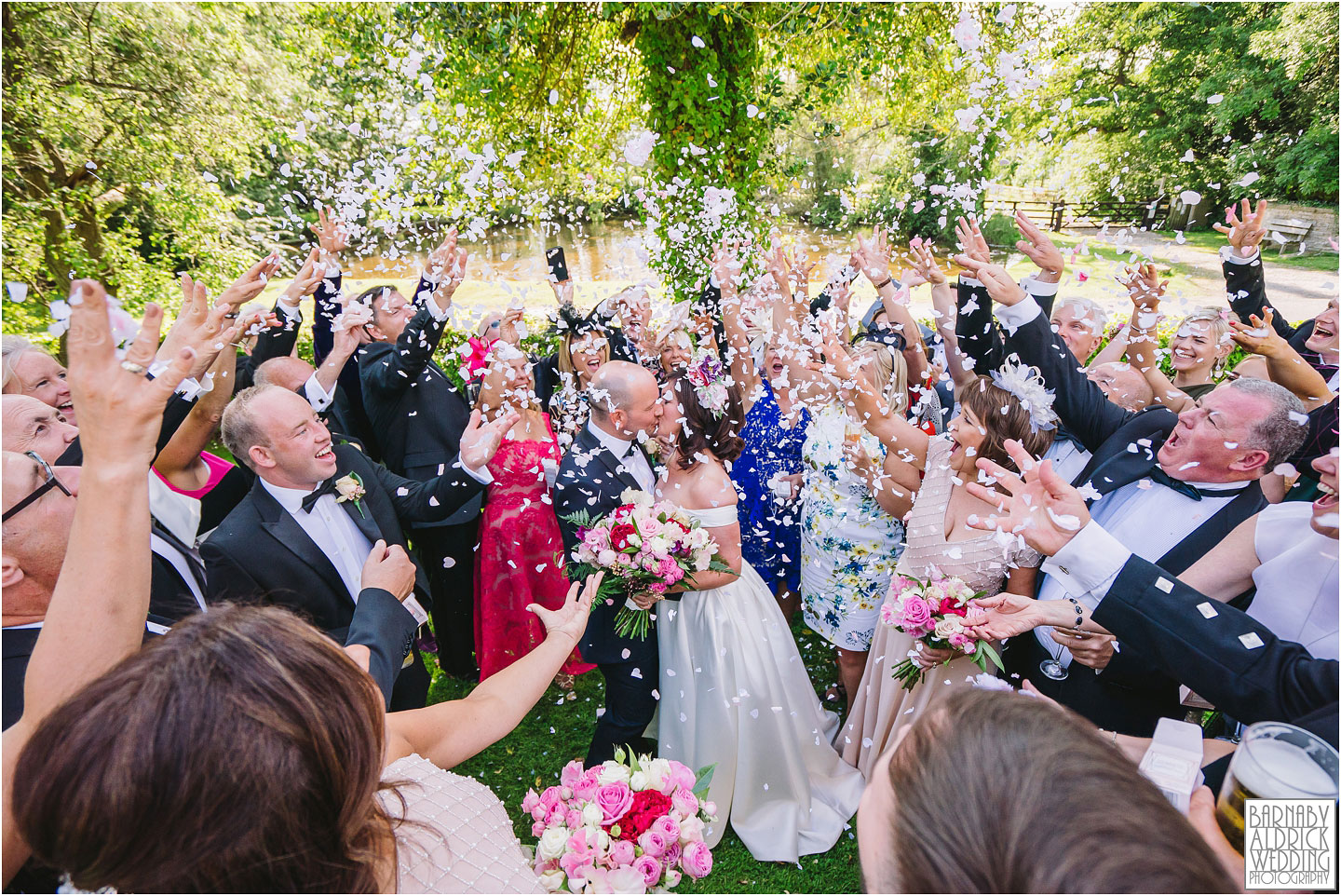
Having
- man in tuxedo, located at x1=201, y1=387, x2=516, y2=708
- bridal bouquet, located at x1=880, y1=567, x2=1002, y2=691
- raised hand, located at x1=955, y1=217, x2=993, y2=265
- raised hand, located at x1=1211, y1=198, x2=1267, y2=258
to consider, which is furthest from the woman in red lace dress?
raised hand, located at x1=1211, y1=198, x2=1267, y2=258

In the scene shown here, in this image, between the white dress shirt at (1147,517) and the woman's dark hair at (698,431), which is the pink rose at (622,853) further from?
the woman's dark hair at (698,431)

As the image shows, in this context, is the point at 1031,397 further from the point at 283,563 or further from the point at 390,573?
the point at 283,563

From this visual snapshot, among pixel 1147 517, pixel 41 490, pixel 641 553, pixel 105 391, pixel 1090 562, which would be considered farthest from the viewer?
pixel 641 553

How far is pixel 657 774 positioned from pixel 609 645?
5.09ft

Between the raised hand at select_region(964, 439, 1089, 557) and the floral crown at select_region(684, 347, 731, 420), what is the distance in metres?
1.67

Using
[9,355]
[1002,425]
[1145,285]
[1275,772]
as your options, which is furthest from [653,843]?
[9,355]

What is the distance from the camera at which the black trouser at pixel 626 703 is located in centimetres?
362

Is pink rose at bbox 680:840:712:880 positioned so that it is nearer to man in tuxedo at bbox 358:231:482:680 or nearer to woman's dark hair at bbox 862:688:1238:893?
woman's dark hair at bbox 862:688:1238:893

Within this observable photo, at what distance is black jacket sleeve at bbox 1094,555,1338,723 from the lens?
1.88m

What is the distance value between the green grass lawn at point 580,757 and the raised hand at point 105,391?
3.23 meters

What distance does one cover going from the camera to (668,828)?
194 cm

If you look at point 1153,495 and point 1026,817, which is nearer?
point 1026,817

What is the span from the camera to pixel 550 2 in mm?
7082

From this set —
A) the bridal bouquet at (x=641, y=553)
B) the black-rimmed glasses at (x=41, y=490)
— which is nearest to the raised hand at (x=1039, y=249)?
the bridal bouquet at (x=641, y=553)
